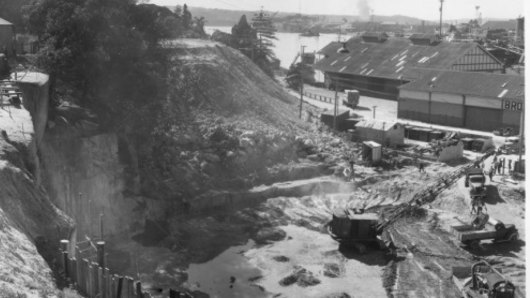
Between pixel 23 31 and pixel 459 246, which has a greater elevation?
pixel 23 31

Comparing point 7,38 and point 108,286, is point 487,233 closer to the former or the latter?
point 108,286

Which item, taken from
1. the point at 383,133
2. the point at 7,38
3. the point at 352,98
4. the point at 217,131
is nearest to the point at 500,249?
the point at 383,133

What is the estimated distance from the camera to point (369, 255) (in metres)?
29.8

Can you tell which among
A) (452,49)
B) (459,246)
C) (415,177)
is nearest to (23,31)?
(415,177)

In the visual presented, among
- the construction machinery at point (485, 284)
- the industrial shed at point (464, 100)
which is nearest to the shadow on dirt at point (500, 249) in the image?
→ the construction machinery at point (485, 284)

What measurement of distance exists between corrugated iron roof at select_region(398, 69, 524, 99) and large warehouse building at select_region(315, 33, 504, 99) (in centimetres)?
327

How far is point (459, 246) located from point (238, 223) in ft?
34.8

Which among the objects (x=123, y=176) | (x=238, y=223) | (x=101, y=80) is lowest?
(x=238, y=223)

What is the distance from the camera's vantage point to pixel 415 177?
128 ft

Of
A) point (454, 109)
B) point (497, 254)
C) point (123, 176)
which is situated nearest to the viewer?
point (497, 254)

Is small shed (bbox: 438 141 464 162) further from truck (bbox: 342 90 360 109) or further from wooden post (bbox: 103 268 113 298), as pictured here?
wooden post (bbox: 103 268 113 298)

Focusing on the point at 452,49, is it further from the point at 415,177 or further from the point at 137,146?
the point at 137,146

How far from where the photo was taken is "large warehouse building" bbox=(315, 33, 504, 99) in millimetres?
58875

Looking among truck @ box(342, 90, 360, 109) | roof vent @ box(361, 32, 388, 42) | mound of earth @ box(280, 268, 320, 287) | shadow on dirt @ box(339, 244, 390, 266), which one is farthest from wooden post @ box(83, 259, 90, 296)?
roof vent @ box(361, 32, 388, 42)
